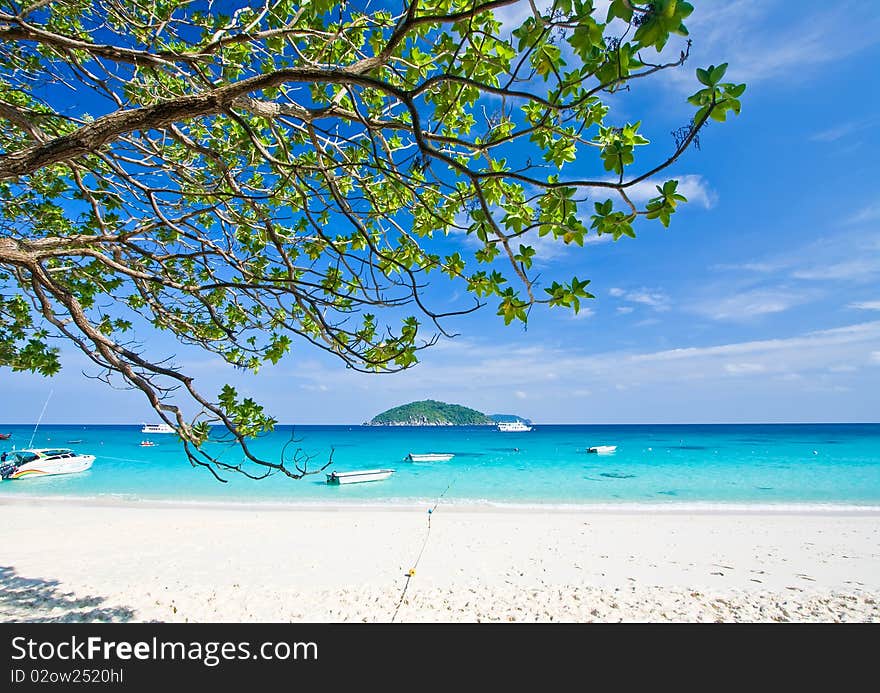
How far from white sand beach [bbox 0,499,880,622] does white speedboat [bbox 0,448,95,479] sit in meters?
13.5

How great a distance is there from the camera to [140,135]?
11.9 ft

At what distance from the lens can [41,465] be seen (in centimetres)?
2364

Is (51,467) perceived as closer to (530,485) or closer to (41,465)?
(41,465)

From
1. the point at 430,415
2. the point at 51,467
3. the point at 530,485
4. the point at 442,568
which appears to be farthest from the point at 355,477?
the point at 430,415

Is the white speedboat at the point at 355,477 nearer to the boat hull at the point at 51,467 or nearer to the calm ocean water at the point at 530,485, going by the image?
the calm ocean water at the point at 530,485

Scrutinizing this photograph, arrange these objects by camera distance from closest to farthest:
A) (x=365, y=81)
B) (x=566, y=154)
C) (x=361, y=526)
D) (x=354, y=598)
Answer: (x=365, y=81) → (x=566, y=154) → (x=354, y=598) → (x=361, y=526)

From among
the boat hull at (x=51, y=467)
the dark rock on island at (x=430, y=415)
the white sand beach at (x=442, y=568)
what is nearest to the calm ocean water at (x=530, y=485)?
the boat hull at (x=51, y=467)

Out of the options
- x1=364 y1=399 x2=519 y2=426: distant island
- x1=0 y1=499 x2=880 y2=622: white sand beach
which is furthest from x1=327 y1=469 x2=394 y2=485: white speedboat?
x1=364 y1=399 x2=519 y2=426: distant island

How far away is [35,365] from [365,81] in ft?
A: 12.4

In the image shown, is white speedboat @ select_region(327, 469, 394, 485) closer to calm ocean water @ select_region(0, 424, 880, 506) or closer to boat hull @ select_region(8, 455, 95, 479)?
calm ocean water @ select_region(0, 424, 880, 506)

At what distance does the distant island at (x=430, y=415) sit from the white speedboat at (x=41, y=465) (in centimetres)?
13597
